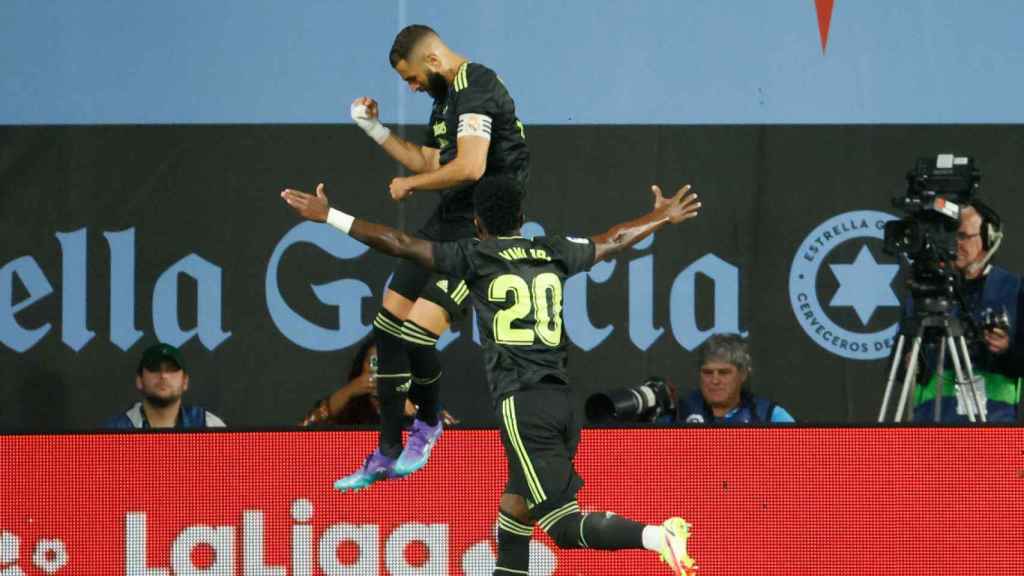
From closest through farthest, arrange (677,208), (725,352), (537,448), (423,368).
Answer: (537,448)
(677,208)
(423,368)
(725,352)

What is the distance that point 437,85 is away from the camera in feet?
24.9

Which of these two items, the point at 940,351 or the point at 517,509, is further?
the point at 940,351

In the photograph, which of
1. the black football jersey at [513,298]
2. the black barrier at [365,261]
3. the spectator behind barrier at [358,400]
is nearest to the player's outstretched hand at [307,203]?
the black football jersey at [513,298]

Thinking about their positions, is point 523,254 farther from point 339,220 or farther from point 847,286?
point 847,286

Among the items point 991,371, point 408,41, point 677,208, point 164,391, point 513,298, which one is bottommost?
point 164,391

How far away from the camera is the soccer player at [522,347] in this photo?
7.04 m

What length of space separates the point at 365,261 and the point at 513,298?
302 centimetres

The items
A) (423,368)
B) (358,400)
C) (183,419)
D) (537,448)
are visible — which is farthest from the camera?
(358,400)

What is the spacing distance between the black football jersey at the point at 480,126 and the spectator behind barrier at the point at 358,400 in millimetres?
1849

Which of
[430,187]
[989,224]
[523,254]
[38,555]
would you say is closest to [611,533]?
[523,254]

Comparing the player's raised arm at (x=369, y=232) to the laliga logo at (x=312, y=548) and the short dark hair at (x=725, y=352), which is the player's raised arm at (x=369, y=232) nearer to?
the laliga logo at (x=312, y=548)

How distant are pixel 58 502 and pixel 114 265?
2268mm

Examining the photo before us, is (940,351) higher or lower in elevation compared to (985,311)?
lower

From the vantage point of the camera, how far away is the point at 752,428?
8023mm
